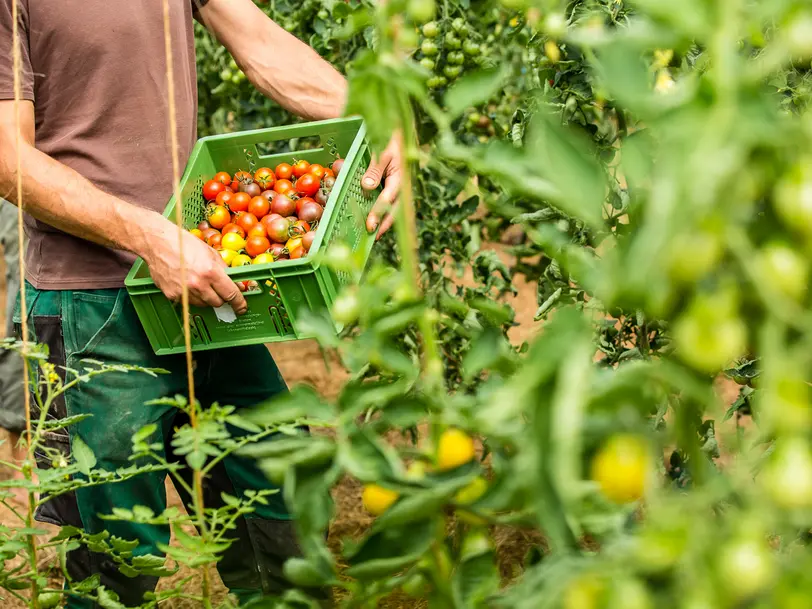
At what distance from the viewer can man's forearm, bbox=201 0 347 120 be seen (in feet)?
7.05

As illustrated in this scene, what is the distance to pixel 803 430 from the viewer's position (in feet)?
1.75

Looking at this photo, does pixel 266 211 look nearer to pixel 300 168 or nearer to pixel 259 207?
pixel 259 207

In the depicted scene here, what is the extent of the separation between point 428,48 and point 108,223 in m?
1.09

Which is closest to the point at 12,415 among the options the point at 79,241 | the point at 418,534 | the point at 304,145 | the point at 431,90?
the point at 79,241

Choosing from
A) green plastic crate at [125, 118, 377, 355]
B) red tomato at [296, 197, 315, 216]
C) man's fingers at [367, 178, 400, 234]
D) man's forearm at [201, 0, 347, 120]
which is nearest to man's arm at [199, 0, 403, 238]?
man's forearm at [201, 0, 347, 120]

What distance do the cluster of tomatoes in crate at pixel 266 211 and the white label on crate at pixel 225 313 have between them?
16 cm

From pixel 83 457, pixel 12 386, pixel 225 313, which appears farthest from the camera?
pixel 12 386

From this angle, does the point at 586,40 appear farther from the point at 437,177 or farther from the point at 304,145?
the point at 304,145

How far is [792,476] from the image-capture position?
52 centimetres

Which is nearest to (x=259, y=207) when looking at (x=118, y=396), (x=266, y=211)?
(x=266, y=211)

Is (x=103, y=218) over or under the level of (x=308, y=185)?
over

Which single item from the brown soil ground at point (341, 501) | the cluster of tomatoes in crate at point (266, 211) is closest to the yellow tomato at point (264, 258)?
the cluster of tomatoes in crate at point (266, 211)

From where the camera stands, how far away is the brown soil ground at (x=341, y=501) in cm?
237

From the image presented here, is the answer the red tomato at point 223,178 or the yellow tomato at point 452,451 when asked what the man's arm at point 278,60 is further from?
the yellow tomato at point 452,451
